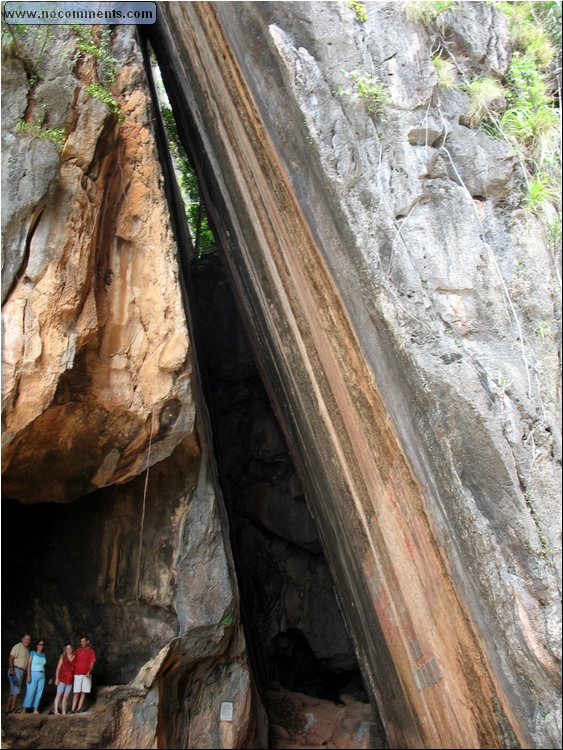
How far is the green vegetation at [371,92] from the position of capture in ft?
13.4

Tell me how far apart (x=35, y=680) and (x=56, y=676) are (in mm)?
192

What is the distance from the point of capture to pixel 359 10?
4.26 metres

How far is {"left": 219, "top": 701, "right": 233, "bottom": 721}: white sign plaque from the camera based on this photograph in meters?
6.42

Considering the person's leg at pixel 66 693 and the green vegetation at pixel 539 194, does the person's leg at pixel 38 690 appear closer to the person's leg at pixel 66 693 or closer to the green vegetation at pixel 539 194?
the person's leg at pixel 66 693

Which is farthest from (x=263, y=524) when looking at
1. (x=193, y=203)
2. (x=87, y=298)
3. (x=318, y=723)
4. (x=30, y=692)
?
(x=193, y=203)

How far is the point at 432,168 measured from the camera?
398 cm

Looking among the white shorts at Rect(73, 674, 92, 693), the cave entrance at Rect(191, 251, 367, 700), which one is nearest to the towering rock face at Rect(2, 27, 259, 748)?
the white shorts at Rect(73, 674, 92, 693)

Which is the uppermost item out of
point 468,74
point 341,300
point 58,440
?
point 468,74

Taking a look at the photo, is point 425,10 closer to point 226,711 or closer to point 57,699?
point 226,711

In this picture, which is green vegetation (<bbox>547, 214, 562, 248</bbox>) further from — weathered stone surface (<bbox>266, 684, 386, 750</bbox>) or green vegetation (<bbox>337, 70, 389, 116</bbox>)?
weathered stone surface (<bbox>266, 684, 386, 750</bbox>)

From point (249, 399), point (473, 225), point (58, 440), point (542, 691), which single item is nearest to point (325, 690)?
point (249, 399)

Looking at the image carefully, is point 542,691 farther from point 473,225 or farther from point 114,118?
point 114,118

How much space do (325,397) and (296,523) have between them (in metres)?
4.90

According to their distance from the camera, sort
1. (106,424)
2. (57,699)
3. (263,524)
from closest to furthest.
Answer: (106,424)
(57,699)
(263,524)
